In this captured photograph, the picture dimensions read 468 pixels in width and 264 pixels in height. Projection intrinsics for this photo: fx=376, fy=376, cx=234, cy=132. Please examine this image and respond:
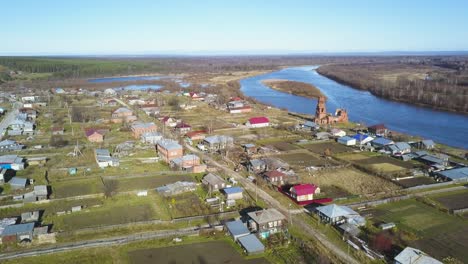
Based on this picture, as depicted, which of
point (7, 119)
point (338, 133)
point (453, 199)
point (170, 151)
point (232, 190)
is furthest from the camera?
point (7, 119)

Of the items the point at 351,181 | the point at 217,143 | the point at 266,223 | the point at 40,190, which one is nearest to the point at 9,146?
the point at 40,190

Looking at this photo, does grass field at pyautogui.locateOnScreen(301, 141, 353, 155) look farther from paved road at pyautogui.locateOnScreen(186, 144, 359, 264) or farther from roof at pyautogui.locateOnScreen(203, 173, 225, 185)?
roof at pyautogui.locateOnScreen(203, 173, 225, 185)

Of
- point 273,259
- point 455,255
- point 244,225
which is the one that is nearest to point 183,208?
point 244,225

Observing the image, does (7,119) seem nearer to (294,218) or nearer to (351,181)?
(294,218)

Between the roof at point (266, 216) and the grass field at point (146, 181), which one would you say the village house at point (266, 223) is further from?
the grass field at point (146, 181)

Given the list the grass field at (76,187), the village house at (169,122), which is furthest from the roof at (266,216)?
the village house at (169,122)

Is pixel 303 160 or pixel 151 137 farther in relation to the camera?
pixel 151 137

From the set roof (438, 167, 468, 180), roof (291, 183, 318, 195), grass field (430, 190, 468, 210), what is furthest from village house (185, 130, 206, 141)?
grass field (430, 190, 468, 210)
